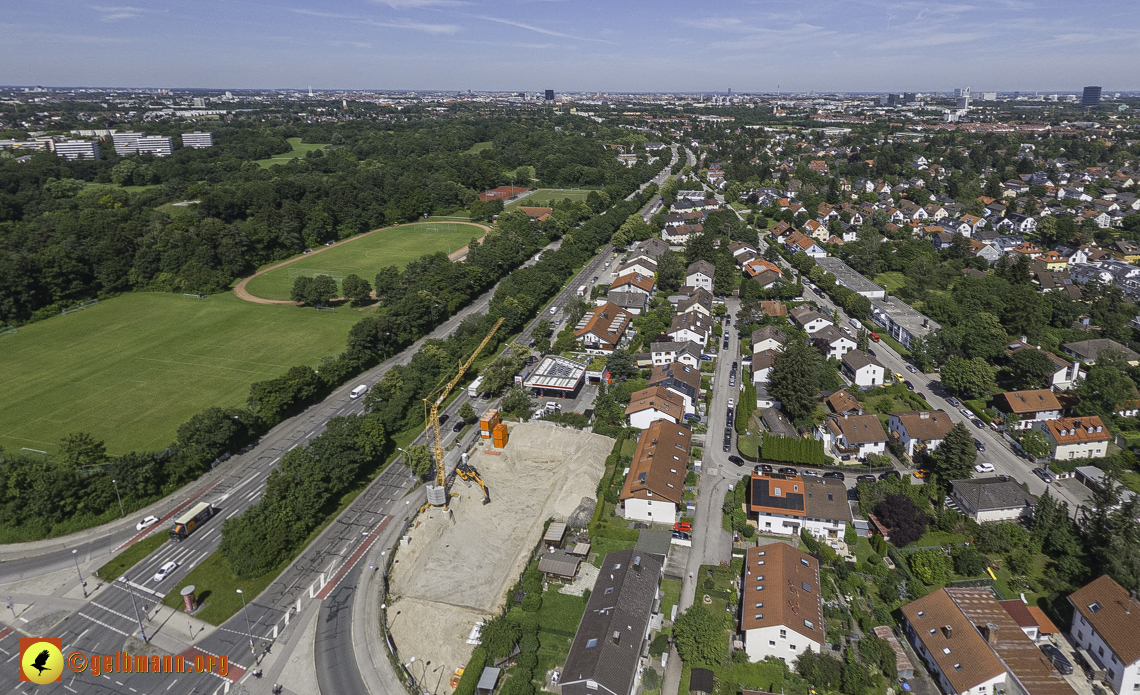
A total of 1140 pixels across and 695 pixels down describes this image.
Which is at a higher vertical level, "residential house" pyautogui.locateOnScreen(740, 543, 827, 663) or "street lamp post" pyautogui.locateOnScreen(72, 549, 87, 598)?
"residential house" pyautogui.locateOnScreen(740, 543, 827, 663)

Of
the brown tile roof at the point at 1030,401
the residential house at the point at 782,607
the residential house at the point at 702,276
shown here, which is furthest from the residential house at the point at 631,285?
the residential house at the point at 782,607

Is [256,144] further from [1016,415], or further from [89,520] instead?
[1016,415]

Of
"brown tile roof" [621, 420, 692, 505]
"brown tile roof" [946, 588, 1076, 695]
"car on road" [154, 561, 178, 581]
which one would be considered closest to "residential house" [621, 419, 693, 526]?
"brown tile roof" [621, 420, 692, 505]

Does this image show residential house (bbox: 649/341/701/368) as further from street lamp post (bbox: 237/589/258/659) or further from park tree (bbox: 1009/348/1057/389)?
street lamp post (bbox: 237/589/258/659)

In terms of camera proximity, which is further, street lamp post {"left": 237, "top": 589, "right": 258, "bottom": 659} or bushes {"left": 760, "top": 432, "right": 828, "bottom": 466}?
bushes {"left": 760, "top": 432, "right": 828, "bottom": 466}

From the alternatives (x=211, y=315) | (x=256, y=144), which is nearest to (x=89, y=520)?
(x=211, y=315)

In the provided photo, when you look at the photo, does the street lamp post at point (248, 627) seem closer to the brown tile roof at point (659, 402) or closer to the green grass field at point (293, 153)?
the brown tile roof at point (659, 402)

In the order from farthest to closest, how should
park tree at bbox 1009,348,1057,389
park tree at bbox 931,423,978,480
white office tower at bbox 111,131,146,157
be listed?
white office tower at bbox 111,131,146,157
park tree at bbox 1009,348,1057,389
park tree at bbox 931,423,978,480
